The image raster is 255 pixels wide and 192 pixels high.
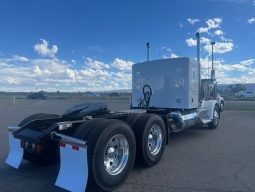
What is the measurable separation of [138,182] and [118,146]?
726 mm

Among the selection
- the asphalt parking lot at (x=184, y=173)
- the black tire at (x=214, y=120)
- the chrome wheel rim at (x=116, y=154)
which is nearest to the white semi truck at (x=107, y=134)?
the chrome wheel rim at (x=116, y=154)

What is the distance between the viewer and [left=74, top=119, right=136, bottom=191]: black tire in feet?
14.4

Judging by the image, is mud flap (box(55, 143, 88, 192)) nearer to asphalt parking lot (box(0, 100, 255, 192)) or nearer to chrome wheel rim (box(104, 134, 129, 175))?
asphalt parking lot (box(0, 100, 255, 192))

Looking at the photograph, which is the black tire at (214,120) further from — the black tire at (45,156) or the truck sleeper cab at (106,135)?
the black tire at (45,156)

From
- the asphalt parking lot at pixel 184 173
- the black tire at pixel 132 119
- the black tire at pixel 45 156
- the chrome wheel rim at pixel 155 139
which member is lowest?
the asphalt parking lot at pixel 184 173

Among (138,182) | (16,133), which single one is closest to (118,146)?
(138,182)

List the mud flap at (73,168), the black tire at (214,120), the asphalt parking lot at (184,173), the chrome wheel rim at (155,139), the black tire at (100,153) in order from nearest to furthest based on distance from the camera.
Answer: the mud flap at (73,168) → the black tire at (100,153) → the asphalt parking lot at (184,173) → the chrome wheel rim at (155,139) → the black tire at (214,120)

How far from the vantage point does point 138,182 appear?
16.7 feet

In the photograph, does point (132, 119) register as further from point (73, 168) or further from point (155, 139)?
point (73, 168)

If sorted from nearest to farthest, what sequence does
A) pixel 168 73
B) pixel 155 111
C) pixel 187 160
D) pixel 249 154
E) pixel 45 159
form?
1. pixel 45 159
2. pixel 187 160
3. pixel 249 154
4. pixel 155 111
5. pixel 168 73

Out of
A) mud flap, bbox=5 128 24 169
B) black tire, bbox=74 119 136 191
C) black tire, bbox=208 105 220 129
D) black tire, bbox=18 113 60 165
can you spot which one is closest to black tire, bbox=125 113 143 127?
black tire, bbox=74 119 136 191

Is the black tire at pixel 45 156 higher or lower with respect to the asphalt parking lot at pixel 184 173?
higher

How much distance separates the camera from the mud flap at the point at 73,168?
4289mm

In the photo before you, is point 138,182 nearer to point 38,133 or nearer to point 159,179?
point 159,179
